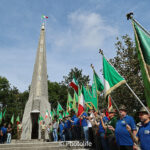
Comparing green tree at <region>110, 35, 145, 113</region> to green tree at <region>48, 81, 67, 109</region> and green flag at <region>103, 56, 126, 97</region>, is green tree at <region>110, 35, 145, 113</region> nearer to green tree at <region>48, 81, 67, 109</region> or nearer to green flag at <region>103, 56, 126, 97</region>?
green flag at <region>103, 56, 126, 97</region>

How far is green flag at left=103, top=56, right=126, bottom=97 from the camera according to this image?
14.7 feet

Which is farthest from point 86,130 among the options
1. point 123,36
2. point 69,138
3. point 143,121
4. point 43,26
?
point 43,26

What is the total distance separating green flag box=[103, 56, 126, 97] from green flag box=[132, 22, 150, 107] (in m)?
1.14


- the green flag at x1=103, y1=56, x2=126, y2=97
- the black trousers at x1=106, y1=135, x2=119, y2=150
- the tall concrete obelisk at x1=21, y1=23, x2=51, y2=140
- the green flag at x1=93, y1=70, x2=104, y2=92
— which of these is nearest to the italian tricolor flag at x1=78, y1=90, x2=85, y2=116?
the green flag at x1=93, y1=70, x2=104, y2=92

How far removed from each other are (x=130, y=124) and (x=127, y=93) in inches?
577

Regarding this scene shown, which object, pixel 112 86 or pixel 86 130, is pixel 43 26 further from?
pixel 112 86

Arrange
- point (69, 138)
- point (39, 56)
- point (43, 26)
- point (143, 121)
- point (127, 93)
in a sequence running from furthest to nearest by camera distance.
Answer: point (43, 26) → point (39, 56) → point (127, 93) → point (69, 138) → point (143, 121)

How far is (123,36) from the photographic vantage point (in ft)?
60.7

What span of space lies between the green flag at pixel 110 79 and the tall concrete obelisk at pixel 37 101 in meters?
13.9

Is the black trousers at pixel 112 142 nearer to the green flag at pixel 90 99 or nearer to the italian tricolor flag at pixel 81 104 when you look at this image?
the green flag at pixel 90 99

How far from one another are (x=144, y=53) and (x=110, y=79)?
160 centimetres

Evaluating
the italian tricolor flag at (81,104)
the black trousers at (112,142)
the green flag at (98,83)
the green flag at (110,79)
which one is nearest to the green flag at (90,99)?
the italian tricolor flag at (81,104)

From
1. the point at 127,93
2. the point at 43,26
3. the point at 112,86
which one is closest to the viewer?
the point at 112,86

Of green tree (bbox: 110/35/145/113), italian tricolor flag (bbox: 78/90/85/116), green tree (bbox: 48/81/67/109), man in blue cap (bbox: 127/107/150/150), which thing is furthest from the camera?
green tree (bbox: 48/81/67/109)
